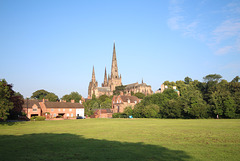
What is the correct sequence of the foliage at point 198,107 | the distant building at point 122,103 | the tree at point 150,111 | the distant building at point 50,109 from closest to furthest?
the foliage at point 198,107 < the tree at point 150,111 < the distant building at point 50,109 < the distant building at point 122,103

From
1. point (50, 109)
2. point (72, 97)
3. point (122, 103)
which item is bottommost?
point (50, 109)

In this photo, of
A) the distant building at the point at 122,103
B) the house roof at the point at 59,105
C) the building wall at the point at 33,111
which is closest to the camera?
the building wall at the point at 33,111

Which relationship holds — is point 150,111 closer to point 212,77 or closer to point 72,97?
point 212,77

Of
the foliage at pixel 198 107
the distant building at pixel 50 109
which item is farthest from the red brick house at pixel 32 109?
the foliage at pixel 198 107

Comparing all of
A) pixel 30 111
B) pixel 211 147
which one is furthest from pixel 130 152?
pixel 30 111

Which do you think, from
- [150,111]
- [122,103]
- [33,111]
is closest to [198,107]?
[150,111]

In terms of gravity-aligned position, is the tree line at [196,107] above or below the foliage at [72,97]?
below

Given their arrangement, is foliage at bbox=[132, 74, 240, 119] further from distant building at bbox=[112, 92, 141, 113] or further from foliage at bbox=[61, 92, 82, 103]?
foliage at bbox=[61, 92, 82, 103]

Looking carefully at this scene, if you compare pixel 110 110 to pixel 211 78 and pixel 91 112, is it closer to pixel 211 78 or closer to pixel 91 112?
pixel 91 112

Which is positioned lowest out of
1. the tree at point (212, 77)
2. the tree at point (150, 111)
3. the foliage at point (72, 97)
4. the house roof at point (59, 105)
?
the tree at point (150, 111)

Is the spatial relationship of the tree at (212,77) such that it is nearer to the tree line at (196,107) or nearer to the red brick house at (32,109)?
the tree line at (196,107)

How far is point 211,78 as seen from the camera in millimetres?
112000

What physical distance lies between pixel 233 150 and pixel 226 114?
43.9m

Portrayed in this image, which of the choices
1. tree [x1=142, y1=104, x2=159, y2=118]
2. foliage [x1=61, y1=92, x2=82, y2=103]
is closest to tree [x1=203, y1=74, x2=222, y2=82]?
tree [x1=142, y1=104, x2=159, y2=118]
